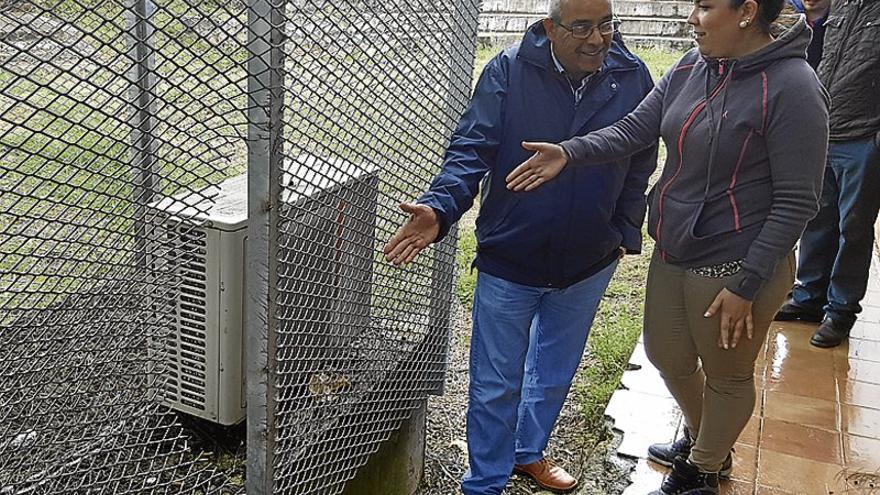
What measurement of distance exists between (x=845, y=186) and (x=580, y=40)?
1.93 m

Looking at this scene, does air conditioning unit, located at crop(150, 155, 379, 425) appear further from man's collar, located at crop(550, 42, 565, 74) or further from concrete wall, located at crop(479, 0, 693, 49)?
concrete wall, located at crop(479, 0, 693, 49)

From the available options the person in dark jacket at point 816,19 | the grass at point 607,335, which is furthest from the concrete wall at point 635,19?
the person in dark jacket at point 816,19

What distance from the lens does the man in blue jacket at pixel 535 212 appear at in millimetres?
2287

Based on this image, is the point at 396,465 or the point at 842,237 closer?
the point at 396,465

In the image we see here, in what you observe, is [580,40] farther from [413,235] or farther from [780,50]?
[413,235]

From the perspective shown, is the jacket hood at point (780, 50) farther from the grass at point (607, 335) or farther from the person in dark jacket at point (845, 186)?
the grass at point (607, 335)

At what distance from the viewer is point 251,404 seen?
6.20 ft

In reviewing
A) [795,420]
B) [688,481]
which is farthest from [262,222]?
[795,420]

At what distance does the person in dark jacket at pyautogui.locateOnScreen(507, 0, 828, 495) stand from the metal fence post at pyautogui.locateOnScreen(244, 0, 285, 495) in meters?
0.81

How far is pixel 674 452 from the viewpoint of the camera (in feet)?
9.52

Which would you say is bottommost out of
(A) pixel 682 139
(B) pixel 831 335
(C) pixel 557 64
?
(B) pixel 831 335

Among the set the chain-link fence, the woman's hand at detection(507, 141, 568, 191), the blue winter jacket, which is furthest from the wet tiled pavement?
the woman's hand at detection(507, 141, 568, 191)

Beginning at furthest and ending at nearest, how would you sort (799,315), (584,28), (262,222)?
(799,315) < (584,28) < (262,222)

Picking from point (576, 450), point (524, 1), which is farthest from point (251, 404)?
point (524, 1)
